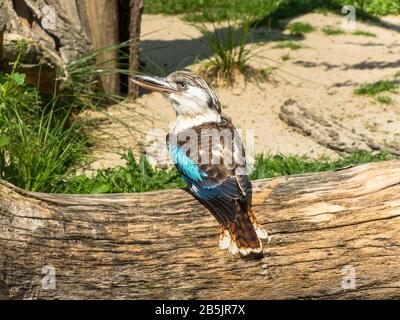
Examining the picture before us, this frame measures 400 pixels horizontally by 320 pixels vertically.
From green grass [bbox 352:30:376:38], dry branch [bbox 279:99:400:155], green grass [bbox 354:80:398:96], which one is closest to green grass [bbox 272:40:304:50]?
green grass [bbox 352:30:376:38]

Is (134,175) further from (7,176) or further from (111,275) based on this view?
(111,275)

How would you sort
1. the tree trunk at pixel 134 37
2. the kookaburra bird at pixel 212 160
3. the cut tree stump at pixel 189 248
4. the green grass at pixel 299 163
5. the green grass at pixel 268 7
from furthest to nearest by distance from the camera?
the green grass at pixel 268 7
the tree trunk at pixel 134 37
the green grass at pixel 299 163
the kookaburra bird at pixel 212 160
the cut tree stump at pixel 189 248

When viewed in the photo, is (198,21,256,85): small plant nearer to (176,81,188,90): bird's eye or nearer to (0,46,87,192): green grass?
(0,46,87,192): green grass

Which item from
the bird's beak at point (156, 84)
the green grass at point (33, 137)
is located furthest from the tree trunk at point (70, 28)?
the bird's beak at point (156, 84)

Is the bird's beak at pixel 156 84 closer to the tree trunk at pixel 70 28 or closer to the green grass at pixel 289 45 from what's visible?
the tree trunk at pixel 70 28

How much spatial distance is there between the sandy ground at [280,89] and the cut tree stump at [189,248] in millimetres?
2428

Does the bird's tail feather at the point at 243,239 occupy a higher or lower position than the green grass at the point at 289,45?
higher

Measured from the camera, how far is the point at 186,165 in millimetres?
5094

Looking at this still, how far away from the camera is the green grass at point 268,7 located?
1166 centimetres

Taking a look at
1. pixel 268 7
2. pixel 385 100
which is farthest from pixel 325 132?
pixel 268 7

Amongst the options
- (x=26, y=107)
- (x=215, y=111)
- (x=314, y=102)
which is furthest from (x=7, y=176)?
(x=314, y=102)

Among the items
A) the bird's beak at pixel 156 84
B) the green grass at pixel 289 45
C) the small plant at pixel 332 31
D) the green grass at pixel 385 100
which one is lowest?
the green grass at pixel 385 100

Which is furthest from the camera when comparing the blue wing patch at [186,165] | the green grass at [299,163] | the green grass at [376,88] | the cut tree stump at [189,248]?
the green grass at [376,88]

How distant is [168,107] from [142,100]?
1.10 feet
